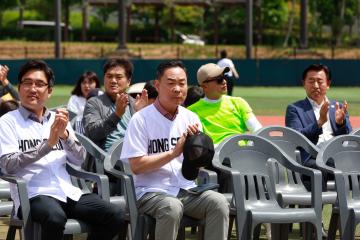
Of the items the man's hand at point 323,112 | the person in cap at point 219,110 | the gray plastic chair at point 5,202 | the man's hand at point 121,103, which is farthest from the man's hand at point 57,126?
the man's hand at point 323,112

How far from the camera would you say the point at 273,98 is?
35.8m

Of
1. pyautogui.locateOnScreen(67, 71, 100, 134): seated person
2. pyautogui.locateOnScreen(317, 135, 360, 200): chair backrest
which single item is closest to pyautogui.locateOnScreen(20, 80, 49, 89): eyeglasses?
pyautogui.locateOnScreen(317, 135, 360, 200): chair backrest

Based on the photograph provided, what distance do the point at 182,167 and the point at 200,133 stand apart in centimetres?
29

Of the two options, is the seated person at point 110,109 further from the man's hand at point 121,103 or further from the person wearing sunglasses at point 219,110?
the person wearing sunglasses at point 219,110

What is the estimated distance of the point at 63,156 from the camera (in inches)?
292

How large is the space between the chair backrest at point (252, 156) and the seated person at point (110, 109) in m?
1.14

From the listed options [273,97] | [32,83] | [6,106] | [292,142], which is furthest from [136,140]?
[273,97]

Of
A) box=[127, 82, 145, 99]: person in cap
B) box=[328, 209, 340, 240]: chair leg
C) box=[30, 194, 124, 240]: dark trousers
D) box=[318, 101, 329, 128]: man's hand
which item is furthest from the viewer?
box=[127, 82, 145, 99]: person in cap

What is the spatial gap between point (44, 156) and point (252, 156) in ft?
6.23

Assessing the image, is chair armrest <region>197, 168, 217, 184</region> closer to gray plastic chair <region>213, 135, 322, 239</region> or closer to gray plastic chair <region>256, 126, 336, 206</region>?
gray plastic chair <region>213, 135, 322, 239</region>

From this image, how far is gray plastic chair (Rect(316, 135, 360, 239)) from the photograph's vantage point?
25.8 feet

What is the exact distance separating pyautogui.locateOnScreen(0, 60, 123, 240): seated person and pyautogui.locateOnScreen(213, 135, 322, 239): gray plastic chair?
0.93 meters

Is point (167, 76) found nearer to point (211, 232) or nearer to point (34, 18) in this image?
point (211, 232)

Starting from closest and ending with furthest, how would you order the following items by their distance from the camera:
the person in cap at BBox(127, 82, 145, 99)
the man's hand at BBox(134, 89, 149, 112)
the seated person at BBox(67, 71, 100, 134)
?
1. the man's hand at BBox(134, 89, 149, 112)
2. the person in cap at BBox(127, 82, 145, 99)
3. the seated person at BBox(67, 71, 100, 134)
